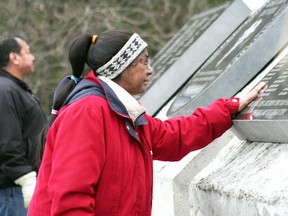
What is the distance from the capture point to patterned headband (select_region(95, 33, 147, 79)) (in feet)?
12.7

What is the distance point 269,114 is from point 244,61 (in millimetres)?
1349

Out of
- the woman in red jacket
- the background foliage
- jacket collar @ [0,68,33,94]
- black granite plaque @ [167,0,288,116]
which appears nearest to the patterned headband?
the woman in red jacket

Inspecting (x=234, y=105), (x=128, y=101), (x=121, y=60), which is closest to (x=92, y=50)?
(x=121, y=60)

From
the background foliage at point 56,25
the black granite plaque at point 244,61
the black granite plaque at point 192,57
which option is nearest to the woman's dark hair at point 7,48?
the black granite plaque at point 192,57

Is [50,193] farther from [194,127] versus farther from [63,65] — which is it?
[63,65]

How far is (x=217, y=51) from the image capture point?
6.55m

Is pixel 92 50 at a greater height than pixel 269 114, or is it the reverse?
pixel 92 50

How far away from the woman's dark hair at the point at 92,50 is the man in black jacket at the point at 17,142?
193 cm

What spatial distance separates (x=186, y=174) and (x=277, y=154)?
3.87 feet

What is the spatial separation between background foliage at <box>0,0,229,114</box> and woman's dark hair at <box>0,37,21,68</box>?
254 inches

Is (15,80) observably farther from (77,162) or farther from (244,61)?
(77,162)

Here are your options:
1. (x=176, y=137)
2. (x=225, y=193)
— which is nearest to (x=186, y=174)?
(x=176, y=137)

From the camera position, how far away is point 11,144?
5828 mm

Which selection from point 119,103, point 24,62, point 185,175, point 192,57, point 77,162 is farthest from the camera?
point 192,57
